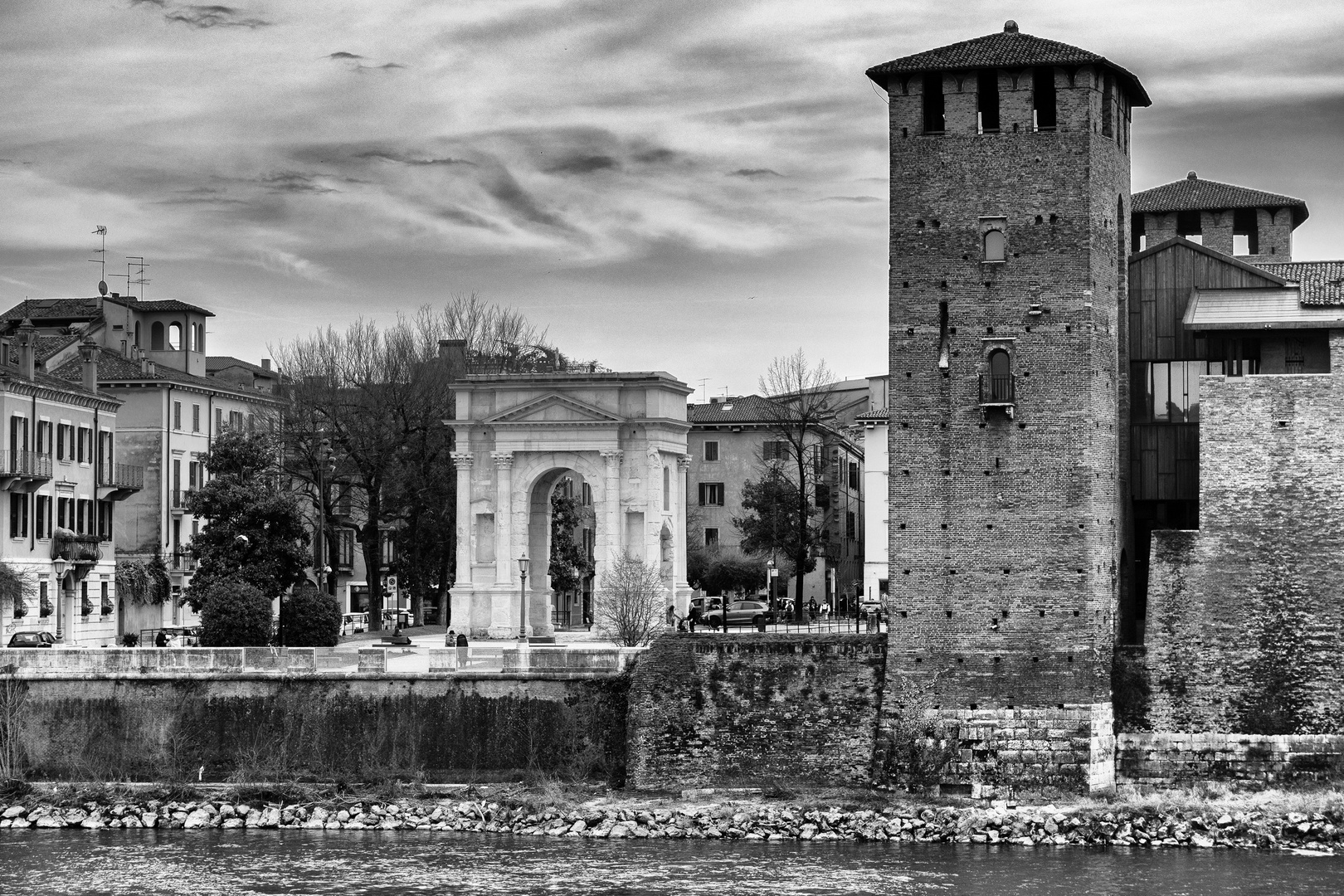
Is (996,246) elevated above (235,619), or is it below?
above

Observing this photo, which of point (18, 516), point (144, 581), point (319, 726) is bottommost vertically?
point (319, 726)

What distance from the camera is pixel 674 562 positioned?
3391 inches

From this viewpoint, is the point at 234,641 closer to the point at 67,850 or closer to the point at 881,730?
the point at 67,850

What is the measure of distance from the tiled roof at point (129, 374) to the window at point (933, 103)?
4359cm

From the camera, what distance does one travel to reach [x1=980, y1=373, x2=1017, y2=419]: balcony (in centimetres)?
5788

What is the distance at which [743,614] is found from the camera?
85.9 m

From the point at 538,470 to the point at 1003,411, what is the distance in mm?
29237

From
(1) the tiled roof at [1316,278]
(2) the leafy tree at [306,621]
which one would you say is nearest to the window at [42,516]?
(2) the leafy tree at [306,621]

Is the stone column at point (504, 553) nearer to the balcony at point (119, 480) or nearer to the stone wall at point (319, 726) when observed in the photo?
the balcony at point (119, 480)

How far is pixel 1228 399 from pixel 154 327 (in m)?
61.4

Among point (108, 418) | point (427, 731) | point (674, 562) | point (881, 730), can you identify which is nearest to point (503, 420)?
point (674, 562)

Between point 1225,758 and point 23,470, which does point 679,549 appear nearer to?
point 23,470

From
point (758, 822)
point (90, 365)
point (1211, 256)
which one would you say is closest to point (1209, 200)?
point (1211, 256)

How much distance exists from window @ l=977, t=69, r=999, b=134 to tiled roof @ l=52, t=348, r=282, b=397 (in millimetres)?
44854
